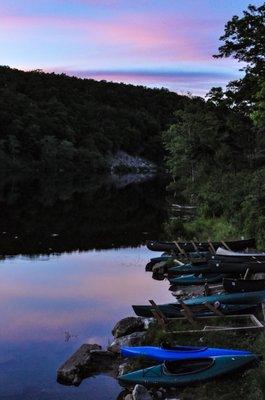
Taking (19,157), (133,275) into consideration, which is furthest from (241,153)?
(19,157)

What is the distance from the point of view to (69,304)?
72.1ft

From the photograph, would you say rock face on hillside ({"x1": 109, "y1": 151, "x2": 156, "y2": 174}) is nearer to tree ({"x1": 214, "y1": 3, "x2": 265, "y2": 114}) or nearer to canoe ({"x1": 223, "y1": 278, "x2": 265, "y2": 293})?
tree ({"x1": 214, "y1": 3, "x2": 265, "y2": 114})

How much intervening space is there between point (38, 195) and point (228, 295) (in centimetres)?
6025

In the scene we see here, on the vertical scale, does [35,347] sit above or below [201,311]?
below

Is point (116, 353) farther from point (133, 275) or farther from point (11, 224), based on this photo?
point (11, 224)

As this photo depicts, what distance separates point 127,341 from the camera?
15734 millimetres

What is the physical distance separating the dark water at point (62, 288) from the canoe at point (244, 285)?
4704 millimetres

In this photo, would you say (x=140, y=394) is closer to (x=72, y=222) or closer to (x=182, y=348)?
(x=182, y=348)

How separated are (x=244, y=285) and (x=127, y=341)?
4.83m

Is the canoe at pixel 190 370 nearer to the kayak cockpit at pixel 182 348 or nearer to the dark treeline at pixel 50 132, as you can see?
the kayak cockpit at pixel 182 348

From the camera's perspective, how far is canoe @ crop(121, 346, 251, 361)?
487 inches

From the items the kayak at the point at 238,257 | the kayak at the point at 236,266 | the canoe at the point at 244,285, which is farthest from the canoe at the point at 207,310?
the kayak at the point at 238,257

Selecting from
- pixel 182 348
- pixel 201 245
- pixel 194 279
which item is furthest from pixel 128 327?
pixel 201 245

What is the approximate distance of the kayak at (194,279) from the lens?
2208 cm
